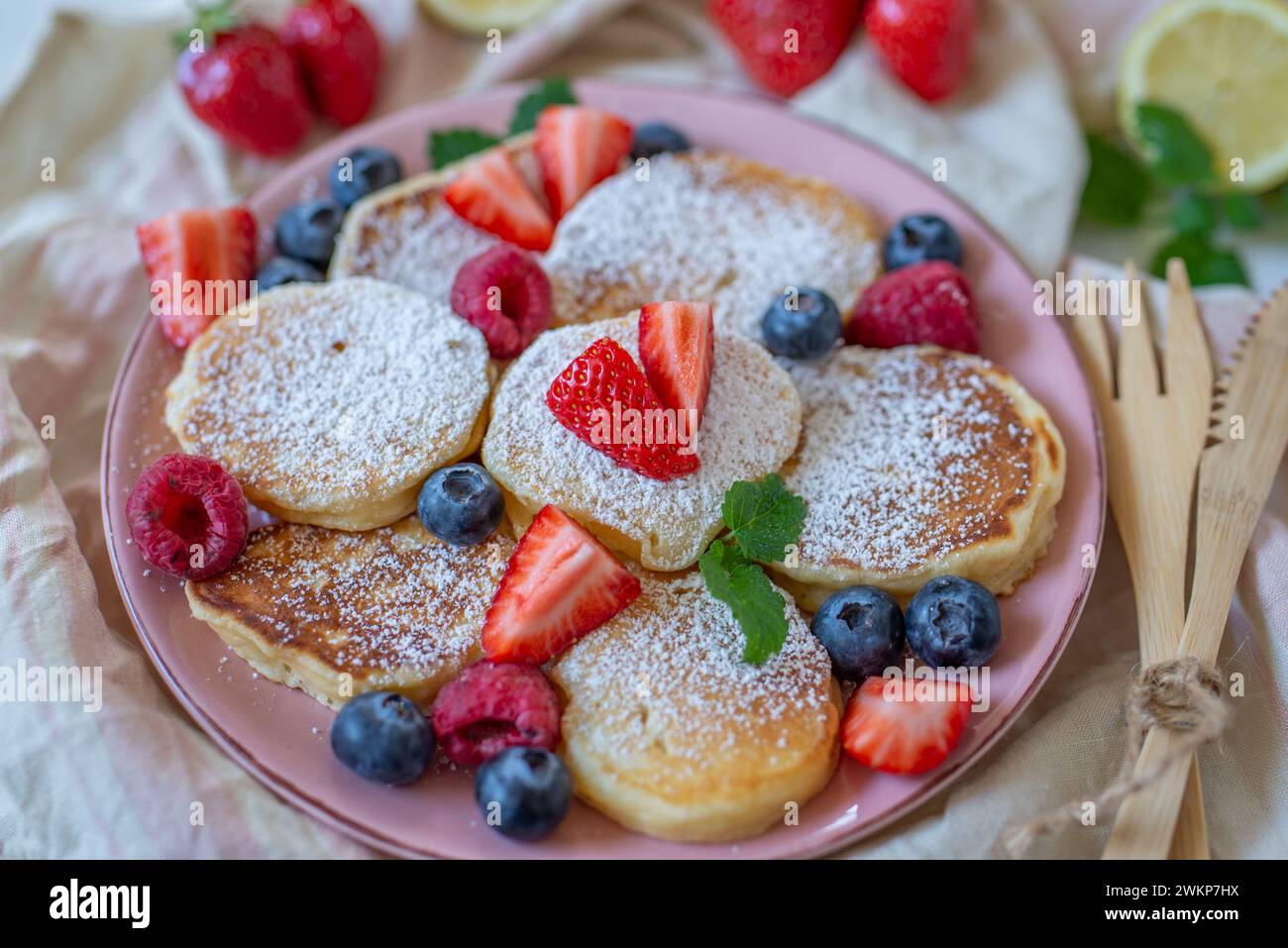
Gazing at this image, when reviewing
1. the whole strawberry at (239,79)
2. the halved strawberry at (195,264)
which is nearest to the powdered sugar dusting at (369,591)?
the halved strawberry at (195,264)

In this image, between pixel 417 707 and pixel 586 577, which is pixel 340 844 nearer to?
pixel 417 707

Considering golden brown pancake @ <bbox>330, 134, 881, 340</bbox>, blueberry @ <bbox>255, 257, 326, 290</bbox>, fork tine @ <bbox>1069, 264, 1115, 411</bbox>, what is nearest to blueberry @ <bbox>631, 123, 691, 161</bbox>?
golden brown pancake @ <bbox>330, 134, 881, 340</bbox>

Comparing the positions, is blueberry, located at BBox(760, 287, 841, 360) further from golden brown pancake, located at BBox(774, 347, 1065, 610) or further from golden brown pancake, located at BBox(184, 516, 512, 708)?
golden brown pancake, located at BBox(184, 516, 512, 708)

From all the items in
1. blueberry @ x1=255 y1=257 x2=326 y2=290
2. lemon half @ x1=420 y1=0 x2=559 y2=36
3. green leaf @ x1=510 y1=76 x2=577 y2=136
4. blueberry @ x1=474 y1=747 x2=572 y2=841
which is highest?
lemon half @ x1=420 y1=0 x2=559 y2=36

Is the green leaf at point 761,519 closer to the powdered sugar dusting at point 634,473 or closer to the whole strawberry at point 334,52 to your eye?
the powdered sugar dusting at point 634,473

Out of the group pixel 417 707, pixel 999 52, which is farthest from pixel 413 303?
pixel 999 52
